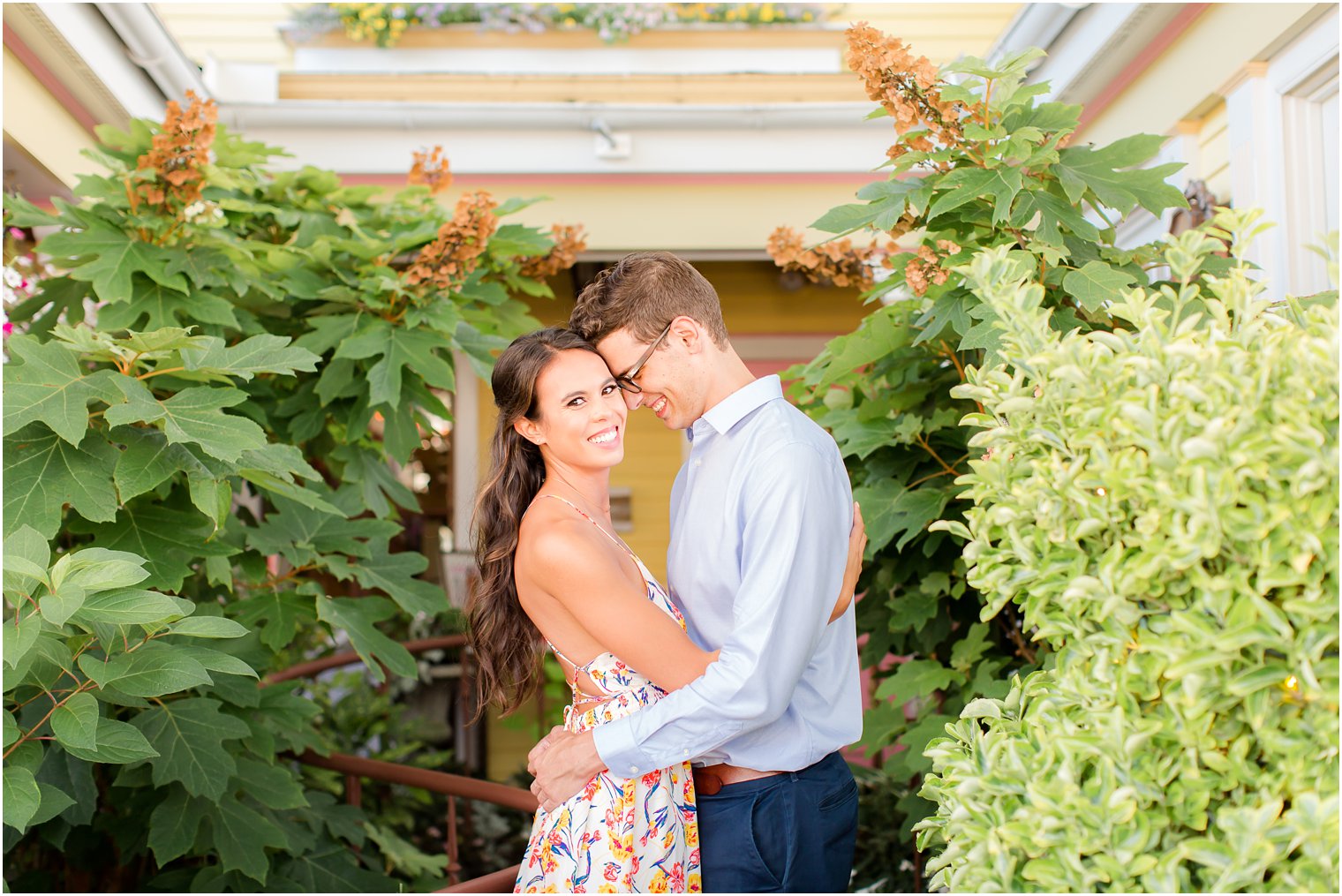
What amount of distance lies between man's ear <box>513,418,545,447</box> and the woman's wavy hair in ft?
0.04

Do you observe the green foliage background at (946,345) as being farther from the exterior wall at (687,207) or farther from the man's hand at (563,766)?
the exterior wall at (687,207)

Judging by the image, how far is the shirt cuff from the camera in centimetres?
193

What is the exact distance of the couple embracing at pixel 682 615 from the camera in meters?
1.92

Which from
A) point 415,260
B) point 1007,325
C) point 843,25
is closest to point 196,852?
point 415,260

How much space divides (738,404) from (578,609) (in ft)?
1.67

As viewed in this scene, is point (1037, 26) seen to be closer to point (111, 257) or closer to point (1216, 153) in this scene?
point (1216, 153)

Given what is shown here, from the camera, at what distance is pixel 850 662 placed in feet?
7.30

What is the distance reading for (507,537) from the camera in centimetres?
240

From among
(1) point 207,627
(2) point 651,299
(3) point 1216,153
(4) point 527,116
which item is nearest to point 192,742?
(1) point 207,627

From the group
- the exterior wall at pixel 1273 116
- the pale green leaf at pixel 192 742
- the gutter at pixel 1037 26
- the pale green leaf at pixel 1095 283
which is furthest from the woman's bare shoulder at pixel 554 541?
the gutter at pixel 1037 26

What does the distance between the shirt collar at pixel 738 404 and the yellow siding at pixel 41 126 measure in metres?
2.72

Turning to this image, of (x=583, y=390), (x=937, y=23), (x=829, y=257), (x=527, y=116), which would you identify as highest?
(x=937, y=23)

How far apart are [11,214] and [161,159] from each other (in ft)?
2.13

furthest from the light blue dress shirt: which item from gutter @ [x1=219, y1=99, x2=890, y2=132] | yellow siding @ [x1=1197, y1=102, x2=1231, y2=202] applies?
gutter @ [x1=219, y1=99, x2=890, y2=132]
